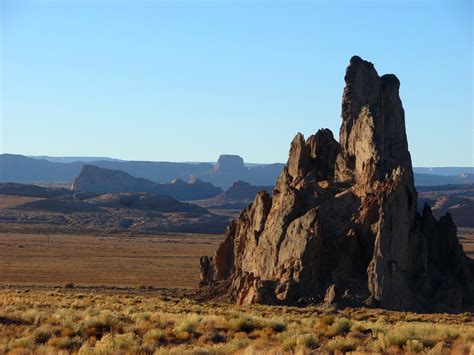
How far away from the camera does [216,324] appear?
25625mm

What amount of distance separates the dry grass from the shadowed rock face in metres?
18.7

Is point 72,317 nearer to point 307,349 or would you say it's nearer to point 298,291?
point 307,349

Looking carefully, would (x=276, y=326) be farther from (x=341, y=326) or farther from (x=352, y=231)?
(x=352, y=231)

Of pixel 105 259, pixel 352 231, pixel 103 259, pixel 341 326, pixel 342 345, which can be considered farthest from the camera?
pixel 105 259

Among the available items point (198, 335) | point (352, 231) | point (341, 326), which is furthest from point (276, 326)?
point (352, 231)

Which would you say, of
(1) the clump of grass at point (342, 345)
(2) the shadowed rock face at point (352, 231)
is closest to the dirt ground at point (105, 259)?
(2) the shadowed rock face at point (352, 231)

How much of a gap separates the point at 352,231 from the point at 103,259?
187 feet

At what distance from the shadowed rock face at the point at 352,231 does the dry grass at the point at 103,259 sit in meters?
18.7

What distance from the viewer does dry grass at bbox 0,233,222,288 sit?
70.6 m

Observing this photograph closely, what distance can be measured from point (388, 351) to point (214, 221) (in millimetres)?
153002

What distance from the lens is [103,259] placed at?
9575 cm

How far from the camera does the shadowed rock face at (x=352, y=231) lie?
41375mm

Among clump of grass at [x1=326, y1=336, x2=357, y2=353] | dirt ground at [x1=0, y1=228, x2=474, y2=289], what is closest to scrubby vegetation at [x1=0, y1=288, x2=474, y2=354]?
clump of grass at [x1=326, y1=336, x2=357, y2=353]

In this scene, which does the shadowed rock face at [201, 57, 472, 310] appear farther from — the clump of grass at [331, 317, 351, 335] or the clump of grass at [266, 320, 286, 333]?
the clump of grass at [266, 320, 286, 333]
